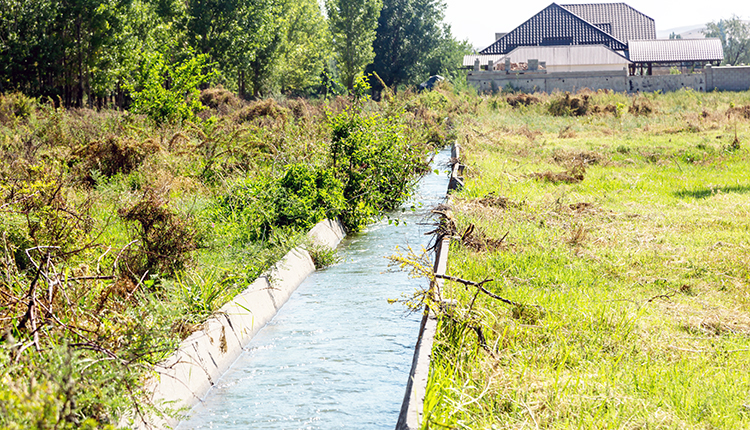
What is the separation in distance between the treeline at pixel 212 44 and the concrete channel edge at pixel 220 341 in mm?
6013

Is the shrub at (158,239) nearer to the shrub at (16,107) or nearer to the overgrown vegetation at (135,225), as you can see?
the overgrown vegetation at (135,225)

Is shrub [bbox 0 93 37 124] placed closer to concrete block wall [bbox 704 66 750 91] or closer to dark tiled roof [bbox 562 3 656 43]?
concrete block wall [bbox 704 66 750 91]

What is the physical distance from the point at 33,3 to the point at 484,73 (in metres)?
32.9

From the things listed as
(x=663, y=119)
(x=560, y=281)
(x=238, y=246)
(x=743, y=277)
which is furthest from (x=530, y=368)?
(x=663, y=119)

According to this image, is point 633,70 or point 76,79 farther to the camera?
point 633,70

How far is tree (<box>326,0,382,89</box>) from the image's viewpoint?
69125mm

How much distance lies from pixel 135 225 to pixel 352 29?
208 feet

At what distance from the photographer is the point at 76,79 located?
3919 centimetres

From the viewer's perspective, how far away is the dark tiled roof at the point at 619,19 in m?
87.4

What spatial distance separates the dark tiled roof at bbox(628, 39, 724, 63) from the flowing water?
69410 millimetres

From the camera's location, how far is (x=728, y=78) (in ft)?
181

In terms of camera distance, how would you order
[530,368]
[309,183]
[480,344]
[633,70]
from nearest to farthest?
1. [530,368]
2. [480,344]
3. [309,183]
4. [633,70]

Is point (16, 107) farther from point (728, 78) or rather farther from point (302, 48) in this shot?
point (728, 78)

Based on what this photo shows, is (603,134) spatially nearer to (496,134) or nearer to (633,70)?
(496,134)
